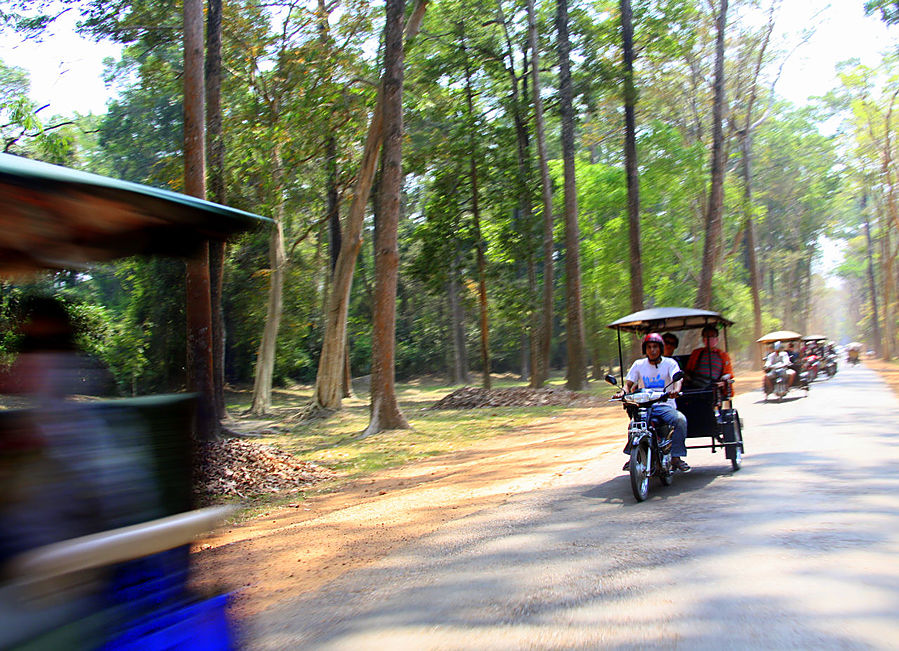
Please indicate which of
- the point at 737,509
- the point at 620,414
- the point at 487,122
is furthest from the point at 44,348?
the point at 487,122

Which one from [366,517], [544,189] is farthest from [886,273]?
[366,517]

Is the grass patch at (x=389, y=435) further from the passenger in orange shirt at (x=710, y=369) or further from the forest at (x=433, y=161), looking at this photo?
the passenger in orange shirt at (x=710, y=369)

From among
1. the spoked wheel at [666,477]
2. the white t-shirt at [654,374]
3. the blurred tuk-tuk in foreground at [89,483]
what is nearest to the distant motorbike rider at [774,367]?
the spoked wheel at [666,477]

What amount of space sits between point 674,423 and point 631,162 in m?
22.3

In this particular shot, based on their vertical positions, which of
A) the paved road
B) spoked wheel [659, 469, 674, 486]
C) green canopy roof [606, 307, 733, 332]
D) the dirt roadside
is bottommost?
the dirt roadside

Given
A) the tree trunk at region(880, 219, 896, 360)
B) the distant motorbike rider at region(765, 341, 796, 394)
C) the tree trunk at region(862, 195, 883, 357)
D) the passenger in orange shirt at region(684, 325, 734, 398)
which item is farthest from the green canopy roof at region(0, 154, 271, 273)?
the tree trunk at region(862, 195, 883, 357)

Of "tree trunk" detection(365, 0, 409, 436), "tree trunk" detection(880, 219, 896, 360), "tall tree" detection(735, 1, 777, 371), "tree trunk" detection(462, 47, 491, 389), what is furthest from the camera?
"tree trunk" detection(880, 219, 896, 360)

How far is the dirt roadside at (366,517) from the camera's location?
6.47m

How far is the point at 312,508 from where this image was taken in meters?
10.2

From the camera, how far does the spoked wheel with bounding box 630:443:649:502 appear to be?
8367 millimetres

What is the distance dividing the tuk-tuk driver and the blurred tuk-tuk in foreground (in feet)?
21.6

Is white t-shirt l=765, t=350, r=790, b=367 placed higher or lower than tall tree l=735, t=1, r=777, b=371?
lower

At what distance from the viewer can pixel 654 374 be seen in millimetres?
9328

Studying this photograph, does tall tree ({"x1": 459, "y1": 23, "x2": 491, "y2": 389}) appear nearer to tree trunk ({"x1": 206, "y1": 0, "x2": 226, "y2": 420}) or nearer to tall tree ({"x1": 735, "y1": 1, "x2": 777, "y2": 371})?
tree trunk ({"x1": 206, "y1": 0, "x2": 226, "y2": 420})
